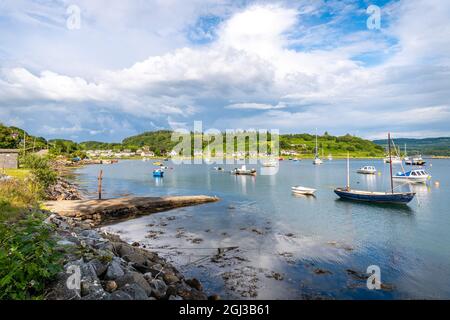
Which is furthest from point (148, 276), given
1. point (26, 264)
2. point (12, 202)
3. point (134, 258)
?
point (12, 202)

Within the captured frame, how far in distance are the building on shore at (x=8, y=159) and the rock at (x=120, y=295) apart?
152 feet

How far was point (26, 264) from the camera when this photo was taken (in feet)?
25.1

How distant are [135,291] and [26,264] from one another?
3514mm

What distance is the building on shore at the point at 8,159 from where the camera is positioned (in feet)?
147

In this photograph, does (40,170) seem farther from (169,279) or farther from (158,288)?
(158,288)

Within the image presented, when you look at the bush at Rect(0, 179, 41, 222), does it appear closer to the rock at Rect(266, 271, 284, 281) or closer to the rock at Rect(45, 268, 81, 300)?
the rock at Rect(45, 268, 81, 300)

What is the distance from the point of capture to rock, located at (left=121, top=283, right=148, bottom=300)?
9620 millimetres

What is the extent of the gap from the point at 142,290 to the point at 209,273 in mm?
7592

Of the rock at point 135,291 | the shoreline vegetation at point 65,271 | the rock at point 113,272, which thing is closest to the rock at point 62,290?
the shoreline vegetation at point 65,271

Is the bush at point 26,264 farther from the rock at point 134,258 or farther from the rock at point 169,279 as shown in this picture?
the rock at point 134,258

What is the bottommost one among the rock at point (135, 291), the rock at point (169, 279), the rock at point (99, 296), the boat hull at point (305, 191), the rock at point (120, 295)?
the boat hull at point (305, 191)

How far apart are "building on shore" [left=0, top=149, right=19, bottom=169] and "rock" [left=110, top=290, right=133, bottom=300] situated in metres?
46.4

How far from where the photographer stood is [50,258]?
8.36 meters

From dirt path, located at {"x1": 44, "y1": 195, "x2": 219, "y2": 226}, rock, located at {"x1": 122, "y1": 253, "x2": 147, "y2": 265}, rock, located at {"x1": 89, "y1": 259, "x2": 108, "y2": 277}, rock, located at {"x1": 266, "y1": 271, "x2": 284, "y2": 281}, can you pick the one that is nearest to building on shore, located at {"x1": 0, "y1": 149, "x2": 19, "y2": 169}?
dirt path, located at {"x1": 44, "y1": 195, "x2": 219, "y2": 226}
